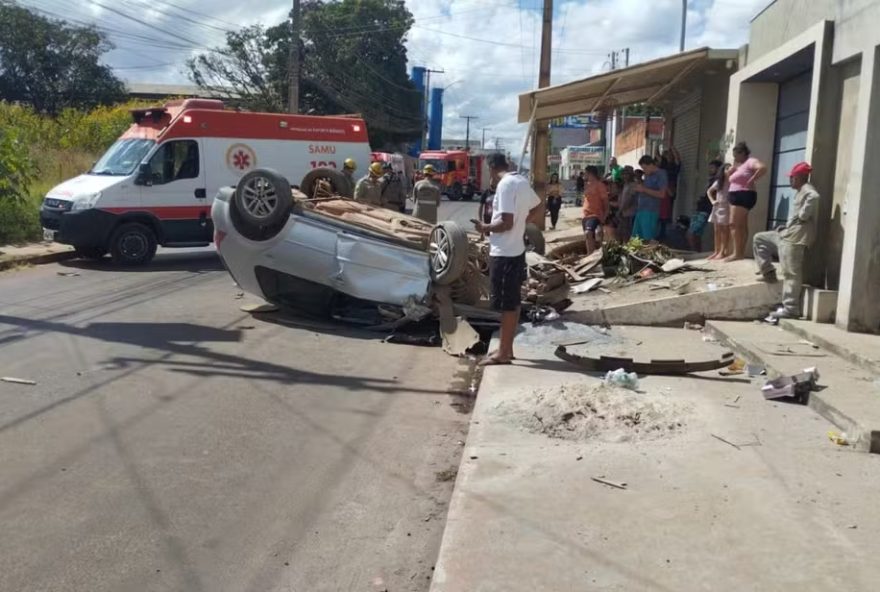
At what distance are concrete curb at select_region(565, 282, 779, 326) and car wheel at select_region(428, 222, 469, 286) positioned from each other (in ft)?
4.79

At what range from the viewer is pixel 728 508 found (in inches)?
158

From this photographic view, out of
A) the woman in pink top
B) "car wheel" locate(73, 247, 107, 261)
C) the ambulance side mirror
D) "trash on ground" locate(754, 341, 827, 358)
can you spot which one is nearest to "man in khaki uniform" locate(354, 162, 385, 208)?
the ambulance side mirror

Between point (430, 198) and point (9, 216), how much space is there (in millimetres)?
8821

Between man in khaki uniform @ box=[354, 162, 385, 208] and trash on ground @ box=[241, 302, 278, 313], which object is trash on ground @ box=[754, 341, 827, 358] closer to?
trash on ground @ box=[241, 302, 278, 313]

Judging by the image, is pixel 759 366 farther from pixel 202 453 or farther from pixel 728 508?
pixel 202 453

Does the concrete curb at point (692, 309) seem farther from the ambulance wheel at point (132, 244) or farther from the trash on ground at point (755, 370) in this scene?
the ambulance wheel at point (132, 244)

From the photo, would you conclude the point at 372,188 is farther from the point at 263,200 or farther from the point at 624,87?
the point at 624,87

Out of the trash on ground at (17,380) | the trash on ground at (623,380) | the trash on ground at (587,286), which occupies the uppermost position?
the trash on ground at (587,286)

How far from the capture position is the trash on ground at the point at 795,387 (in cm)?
588

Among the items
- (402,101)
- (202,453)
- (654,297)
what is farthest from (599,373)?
(402,101)

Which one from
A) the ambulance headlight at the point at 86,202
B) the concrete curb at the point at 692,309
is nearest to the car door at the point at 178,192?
the ambulance headlight at the point at 86,202

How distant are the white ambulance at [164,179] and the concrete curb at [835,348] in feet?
23.5

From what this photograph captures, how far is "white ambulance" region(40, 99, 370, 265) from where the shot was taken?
43.5 ft

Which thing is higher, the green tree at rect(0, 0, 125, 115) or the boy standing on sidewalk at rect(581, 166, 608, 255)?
the green tree at rect(0, 0, 125, 115)
